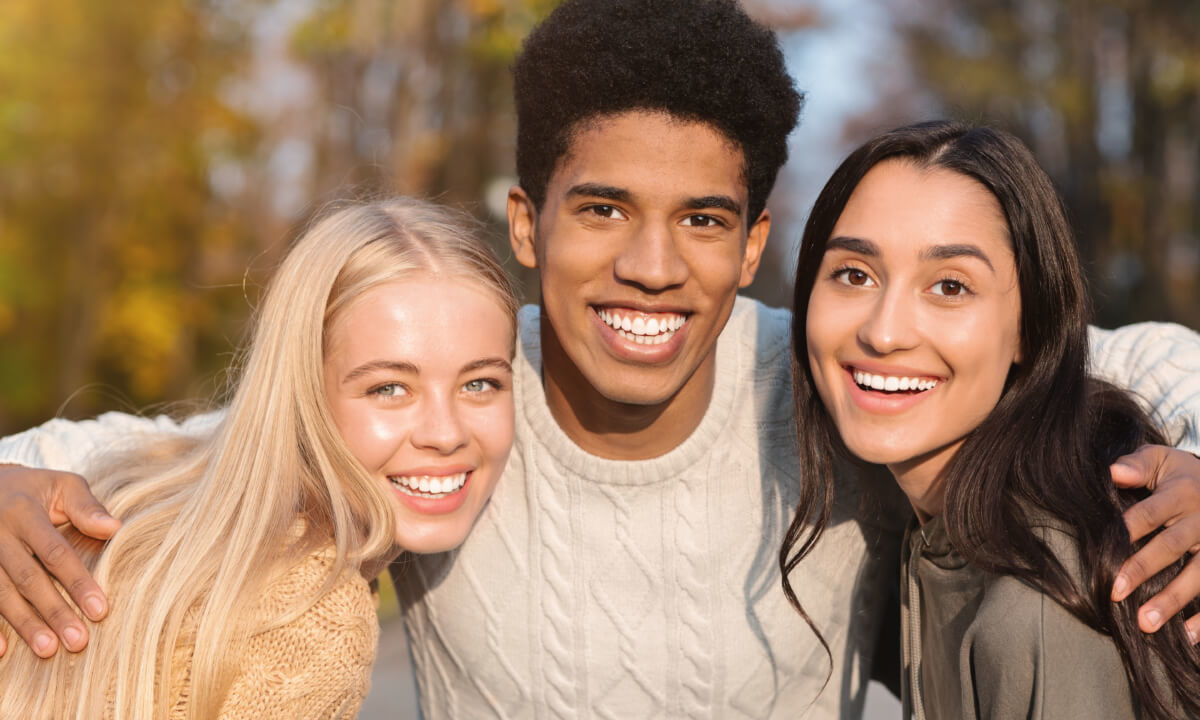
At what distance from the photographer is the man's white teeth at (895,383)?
2629 millimetres

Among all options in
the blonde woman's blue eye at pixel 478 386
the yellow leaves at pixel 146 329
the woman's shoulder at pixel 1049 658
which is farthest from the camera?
the yellow leaves at pixel 146 329

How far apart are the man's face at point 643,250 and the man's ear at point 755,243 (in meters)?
0.13

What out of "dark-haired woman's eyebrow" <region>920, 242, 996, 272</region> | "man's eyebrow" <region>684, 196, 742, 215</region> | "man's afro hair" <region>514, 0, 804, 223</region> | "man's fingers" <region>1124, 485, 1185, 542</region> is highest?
"man's afro hair" <region>514, 0, 804, 223</region>

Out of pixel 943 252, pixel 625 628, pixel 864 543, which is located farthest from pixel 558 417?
pixel 943 252

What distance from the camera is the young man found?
3.25 meters

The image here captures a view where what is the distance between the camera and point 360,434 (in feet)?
9.66

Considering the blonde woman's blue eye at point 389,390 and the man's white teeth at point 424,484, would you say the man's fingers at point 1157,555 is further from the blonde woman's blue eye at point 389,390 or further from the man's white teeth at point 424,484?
the blonde woman's blue eye at point 389,390

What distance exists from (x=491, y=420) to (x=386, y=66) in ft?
24.8

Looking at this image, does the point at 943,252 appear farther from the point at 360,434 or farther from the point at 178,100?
the point at 178,100

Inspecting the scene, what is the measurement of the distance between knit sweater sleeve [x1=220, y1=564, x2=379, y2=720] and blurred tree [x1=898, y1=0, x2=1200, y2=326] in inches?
536

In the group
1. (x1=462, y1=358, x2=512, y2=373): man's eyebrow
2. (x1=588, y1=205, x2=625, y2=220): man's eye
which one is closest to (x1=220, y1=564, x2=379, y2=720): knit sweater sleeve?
(x1=462, y1=358, x2=512, y2=373): man's eyebrow

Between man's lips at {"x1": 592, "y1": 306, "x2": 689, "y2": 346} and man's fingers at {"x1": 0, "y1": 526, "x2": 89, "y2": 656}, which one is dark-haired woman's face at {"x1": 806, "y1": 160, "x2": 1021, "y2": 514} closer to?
man's lips at {"x1": 592, "y1": 306, "x2": 689, "y2": 346}

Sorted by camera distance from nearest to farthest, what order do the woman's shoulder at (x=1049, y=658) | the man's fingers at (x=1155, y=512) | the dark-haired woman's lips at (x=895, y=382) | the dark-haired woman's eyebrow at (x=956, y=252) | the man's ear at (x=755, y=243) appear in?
the woman's shoulder at (x=1049, y=658) < the man's fingers at (x=1155, y=512) < the dark-haired woman's eyebrow at (x=956, y=252) < the dark-haired woman's lips at (x=895, y=382) < the man's ear at (x=755, y=243)

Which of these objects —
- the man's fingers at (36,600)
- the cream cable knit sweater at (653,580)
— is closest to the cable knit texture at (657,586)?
the cream cable knit sweater at (653,580)
